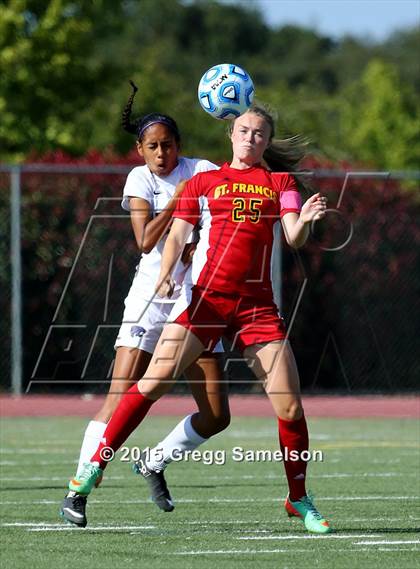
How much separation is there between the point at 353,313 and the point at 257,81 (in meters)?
54.4

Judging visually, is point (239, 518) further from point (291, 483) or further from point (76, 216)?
point (76, 216)

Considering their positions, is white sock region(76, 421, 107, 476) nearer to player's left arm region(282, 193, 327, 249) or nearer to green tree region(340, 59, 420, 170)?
player's left arm region(282, 193, 327, 249)

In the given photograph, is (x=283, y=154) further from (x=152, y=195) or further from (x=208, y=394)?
(x=208, y=394)

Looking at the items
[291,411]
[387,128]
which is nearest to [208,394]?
[291,411]

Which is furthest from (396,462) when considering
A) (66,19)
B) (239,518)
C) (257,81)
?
(257,81)

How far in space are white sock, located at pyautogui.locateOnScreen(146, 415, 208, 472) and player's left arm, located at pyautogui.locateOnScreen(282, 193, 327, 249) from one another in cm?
136

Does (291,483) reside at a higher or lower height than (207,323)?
lower

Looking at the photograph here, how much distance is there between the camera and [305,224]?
263 inches

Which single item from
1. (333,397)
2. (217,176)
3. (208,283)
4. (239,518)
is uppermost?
(217,176)

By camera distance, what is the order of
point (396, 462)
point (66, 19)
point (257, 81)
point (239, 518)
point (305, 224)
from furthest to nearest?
1. point (257, 81)
2. point (66, 19)
3. point (396, 462)
4. point (239, 518)
5. point (305, 224)

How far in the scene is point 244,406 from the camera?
15992mm

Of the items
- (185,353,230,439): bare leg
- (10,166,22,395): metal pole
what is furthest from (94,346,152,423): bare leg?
(10,166,22,395): metal pole

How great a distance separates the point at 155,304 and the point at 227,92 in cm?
125

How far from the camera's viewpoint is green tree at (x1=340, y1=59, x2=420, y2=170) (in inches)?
1293
